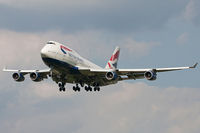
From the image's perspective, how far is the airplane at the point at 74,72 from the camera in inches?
3802

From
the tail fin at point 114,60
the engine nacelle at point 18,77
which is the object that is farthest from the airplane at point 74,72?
the tail fin at point 114,60

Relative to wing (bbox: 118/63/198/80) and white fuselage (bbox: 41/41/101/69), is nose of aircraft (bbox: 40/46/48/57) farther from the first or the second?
wing (bbox: 118/63/198/80)

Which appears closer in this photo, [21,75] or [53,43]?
[53,43]

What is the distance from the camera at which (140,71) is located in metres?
100

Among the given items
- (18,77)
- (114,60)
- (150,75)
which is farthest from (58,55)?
(114,60)

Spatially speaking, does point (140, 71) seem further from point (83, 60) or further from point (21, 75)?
point (21, 75)

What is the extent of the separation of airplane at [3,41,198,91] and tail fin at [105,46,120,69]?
10.2 m

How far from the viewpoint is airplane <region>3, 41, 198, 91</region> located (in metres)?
96.6

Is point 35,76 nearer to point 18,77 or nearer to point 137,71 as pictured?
point 18,77

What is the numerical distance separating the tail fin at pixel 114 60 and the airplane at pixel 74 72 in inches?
400

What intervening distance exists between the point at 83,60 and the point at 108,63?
1804 cm

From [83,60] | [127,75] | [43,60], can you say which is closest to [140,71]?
[127,75]

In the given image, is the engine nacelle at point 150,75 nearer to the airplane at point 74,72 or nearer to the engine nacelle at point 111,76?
the airplane at point 74,72

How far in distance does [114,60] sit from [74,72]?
79.1 ft
